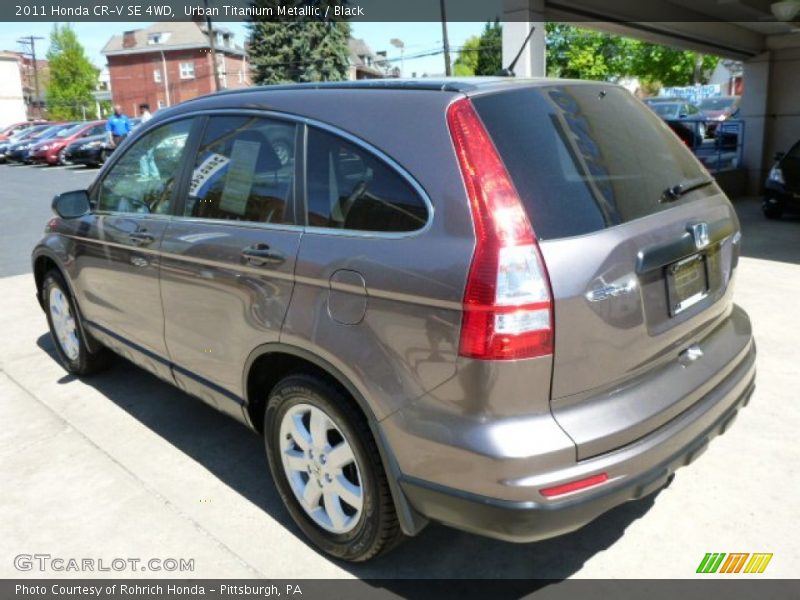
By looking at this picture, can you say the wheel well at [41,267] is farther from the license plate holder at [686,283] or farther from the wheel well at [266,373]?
the license plate holder at [686,283]

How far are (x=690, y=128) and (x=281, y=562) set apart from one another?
1420cm

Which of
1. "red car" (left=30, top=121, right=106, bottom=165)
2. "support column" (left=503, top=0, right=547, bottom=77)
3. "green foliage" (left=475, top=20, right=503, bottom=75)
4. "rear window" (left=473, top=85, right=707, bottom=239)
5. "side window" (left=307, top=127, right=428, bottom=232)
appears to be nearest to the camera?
"rear window" (left=473, top=85, right=707, bottom=239)

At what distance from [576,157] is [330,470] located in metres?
1.46

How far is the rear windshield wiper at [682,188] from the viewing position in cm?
264

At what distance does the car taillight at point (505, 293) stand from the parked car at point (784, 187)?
30.5 feet

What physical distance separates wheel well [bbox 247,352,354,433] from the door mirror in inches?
74.8

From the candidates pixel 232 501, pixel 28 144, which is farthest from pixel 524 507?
pixel 28 144

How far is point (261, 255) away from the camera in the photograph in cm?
278

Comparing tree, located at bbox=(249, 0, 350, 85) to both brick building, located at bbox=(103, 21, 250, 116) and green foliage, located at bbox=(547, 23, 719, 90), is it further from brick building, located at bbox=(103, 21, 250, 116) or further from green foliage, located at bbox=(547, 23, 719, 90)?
brick building, located at bbox=(103, 21, 250, 116)

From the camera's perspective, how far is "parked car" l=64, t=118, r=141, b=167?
23.0m

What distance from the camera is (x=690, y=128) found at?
14.6 meters

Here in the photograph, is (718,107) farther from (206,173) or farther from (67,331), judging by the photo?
(206,173)

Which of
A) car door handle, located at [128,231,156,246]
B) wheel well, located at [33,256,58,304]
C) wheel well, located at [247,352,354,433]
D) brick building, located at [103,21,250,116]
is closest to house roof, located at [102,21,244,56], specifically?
brick building, located at [103,21,250,116]

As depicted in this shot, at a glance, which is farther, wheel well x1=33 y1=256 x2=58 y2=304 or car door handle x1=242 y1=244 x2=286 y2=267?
wheel well x1=33 y1=256 x2=58 y2=304
